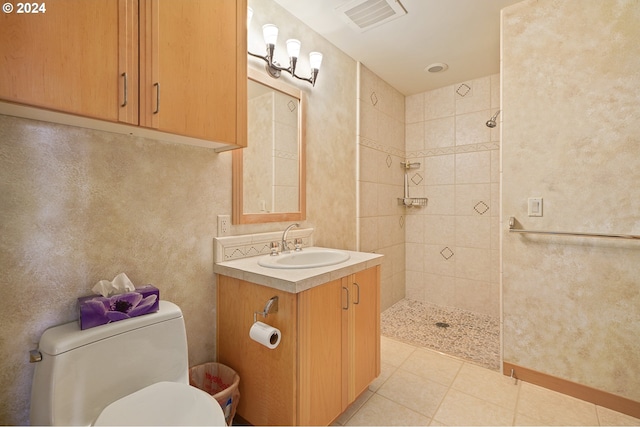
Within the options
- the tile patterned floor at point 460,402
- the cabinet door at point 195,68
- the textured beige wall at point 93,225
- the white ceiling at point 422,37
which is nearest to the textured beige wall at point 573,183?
the tile patterned floor at point 460,402

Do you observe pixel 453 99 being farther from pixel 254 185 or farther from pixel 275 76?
pixel 254 185

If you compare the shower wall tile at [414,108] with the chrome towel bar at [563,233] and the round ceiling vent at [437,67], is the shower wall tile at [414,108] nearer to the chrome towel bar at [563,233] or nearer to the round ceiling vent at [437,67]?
the round ceiling vent at [437,67]

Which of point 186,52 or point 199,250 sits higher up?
point 186,52

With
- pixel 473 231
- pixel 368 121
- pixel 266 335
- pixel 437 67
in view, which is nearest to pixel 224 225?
pixel 266 335

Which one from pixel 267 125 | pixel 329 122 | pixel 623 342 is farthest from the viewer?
pixel 329 122

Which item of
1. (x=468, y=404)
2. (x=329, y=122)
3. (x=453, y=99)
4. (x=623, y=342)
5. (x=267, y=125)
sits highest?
(x=453, y=99)

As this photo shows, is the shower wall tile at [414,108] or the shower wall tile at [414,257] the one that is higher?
the shower wall tile at [414,108]

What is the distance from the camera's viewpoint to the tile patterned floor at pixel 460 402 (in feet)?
5.23

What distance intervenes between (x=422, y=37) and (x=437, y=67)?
1.96 ft

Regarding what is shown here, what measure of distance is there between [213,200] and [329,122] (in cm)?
121

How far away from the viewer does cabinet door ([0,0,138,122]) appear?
2.68ft

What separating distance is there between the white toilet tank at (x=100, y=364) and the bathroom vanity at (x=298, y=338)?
329 mm

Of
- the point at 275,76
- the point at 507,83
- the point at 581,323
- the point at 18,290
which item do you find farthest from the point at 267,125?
the point at 581,323

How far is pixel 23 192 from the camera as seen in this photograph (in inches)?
40.6
